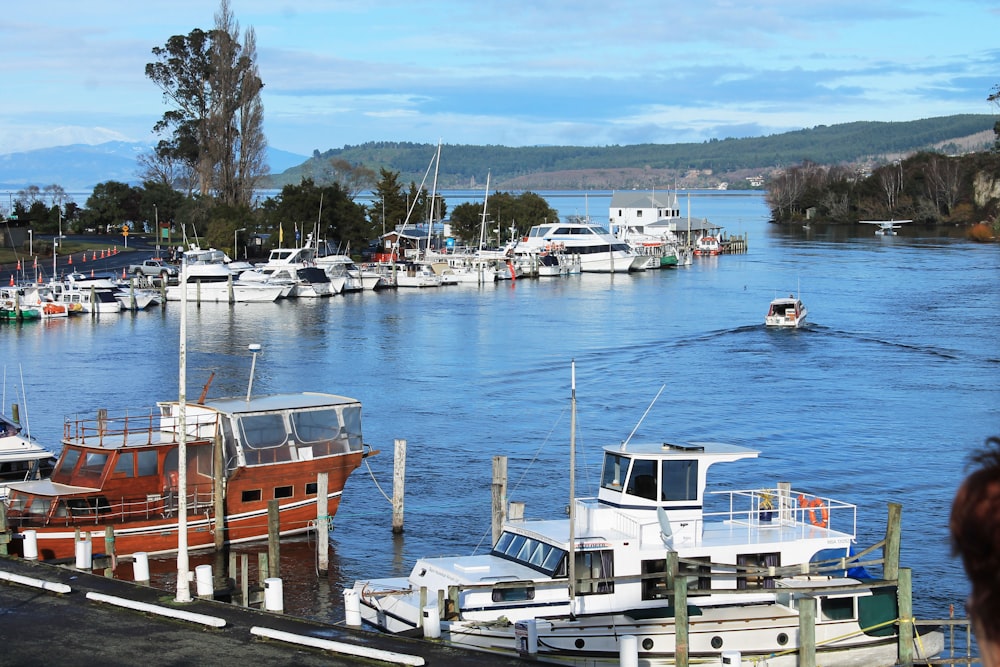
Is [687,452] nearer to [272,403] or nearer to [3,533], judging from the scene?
[272,403]

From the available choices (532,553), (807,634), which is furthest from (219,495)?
(807,634)

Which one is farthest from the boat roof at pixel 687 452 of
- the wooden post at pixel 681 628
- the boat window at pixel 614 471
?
the wooden post at pixel 681 628

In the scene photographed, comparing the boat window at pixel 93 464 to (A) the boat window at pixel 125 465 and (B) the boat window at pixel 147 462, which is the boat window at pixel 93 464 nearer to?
(A) the boat window at pixel 125 465

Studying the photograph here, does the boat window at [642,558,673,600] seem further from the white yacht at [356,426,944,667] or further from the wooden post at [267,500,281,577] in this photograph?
the wooden post at [267,500,281,577]

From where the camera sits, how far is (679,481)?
79.6ft

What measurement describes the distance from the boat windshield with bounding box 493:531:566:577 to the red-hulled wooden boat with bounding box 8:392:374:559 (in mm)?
9030

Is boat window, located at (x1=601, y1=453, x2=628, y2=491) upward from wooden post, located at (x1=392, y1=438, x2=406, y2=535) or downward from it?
upward

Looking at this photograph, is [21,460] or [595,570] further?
[21,460]

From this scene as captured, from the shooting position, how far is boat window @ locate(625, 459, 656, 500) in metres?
24.4

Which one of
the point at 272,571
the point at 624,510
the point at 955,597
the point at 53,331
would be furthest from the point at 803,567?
the point at 53,331

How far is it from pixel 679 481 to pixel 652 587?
2.51 metres

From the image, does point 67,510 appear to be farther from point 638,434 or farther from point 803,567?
point 638,434

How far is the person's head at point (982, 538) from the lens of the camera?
3.74m

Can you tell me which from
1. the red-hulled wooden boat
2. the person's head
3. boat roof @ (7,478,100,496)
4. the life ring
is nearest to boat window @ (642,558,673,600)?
the life ring
